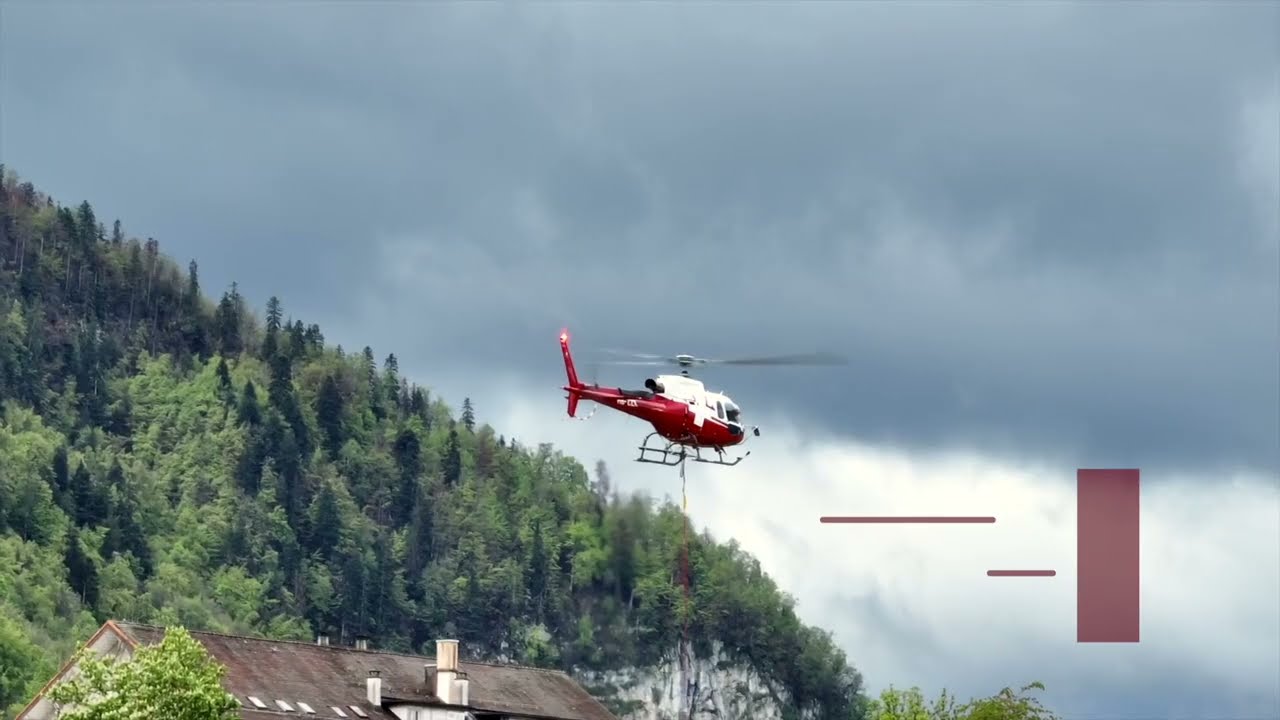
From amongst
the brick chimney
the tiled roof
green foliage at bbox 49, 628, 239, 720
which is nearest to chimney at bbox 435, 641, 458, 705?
the brick chimney

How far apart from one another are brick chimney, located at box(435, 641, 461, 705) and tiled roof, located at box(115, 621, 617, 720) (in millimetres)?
714

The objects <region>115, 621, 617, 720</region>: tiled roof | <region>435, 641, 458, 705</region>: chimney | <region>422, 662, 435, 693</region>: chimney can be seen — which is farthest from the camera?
<region>422, 662, 435, 693</region>: chimney

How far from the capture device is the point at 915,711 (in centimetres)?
16562

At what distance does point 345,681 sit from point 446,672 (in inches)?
287

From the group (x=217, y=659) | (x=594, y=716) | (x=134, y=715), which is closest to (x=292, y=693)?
(x=217, y=659)

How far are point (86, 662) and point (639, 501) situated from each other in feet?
221

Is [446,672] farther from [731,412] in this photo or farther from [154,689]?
[154,689]

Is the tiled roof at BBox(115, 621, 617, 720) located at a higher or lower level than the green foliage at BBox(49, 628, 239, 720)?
higher

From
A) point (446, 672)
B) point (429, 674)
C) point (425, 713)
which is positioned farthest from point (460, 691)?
point (425, 713)

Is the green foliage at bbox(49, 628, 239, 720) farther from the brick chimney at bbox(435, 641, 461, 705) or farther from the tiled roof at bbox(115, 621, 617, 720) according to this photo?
the brick chimney at bbox(435, 641, 461, 705)

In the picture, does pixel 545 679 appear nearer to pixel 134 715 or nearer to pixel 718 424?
pixel 718 424

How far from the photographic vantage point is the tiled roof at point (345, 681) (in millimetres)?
169375

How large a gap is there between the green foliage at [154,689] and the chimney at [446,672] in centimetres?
4577

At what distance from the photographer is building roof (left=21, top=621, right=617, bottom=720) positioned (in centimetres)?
16888
